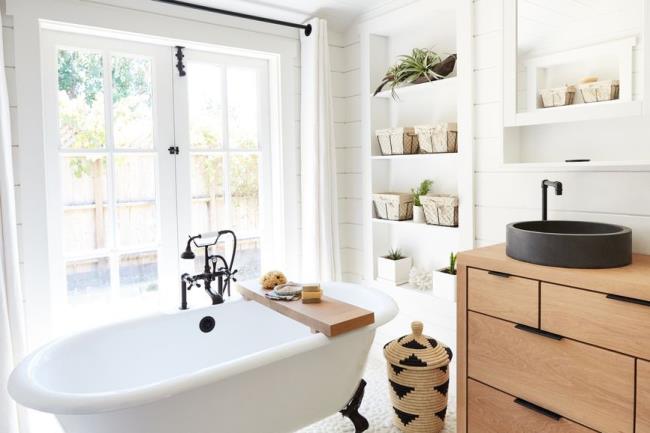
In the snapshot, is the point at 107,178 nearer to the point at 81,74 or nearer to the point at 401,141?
the point at 81,74

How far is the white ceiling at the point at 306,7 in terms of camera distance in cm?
274

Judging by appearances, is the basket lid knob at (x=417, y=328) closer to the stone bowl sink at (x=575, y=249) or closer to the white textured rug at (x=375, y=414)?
the white textured rug at (x=375, y=414)

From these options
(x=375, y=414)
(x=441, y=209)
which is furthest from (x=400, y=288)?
(x=375, y=414)

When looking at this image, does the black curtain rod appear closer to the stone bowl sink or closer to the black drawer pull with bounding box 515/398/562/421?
the stone bowl sink

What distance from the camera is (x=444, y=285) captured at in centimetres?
268

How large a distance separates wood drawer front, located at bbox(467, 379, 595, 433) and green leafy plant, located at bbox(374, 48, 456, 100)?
168 centimetres

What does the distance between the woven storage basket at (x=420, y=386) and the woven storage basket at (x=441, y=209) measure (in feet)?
2.36

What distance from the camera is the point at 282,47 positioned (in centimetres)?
303

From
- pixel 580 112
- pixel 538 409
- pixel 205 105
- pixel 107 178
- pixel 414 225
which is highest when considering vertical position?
pixel 205 105

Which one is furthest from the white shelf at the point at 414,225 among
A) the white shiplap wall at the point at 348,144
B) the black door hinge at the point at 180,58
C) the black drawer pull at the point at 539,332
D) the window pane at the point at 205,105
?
the black door hinge at the point at 180,58

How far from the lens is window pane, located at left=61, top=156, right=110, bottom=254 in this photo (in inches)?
97.6

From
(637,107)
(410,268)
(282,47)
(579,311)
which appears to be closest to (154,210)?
(282,47)

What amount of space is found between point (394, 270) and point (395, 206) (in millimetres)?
413

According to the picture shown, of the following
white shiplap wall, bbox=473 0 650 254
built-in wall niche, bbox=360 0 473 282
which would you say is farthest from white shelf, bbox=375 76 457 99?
white shiplap wall, bbox=473 0 650 254
